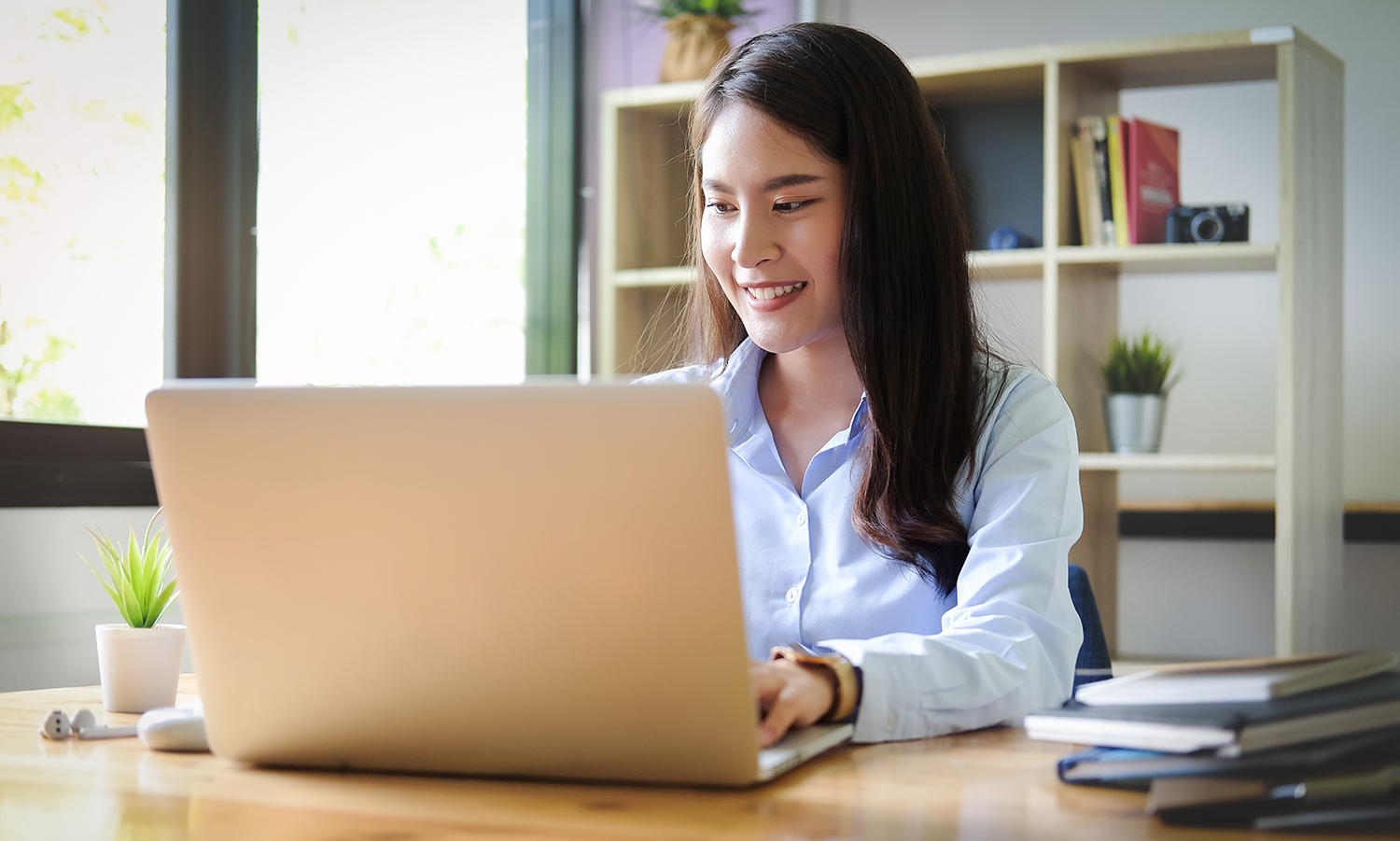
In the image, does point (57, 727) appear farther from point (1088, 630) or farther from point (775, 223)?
point (1088, 630)

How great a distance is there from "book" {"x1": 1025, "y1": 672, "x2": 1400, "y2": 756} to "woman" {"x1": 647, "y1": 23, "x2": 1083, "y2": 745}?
0.43m

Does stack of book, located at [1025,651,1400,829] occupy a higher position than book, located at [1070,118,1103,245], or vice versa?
book, located at [1070,118,1103,245]

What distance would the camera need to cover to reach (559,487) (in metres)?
0.71

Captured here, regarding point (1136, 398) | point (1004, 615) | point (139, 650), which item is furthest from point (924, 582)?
point (1136, 398)

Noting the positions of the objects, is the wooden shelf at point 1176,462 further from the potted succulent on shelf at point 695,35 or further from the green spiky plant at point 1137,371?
the potted succulent on shelf at point 695,35

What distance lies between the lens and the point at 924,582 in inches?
51.4

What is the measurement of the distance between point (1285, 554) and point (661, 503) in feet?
7.07

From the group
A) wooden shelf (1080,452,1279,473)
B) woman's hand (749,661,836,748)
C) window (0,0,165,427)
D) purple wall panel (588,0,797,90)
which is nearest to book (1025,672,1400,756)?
woman's hand (749,661,836,748)

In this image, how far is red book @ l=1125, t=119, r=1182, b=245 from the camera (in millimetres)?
2615

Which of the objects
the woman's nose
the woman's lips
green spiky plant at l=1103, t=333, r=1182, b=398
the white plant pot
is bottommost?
the white plant pot

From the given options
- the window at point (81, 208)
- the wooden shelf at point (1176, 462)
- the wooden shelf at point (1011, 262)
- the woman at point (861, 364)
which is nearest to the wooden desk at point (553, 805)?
the woman at point (861, 364)

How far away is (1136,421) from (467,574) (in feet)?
7.16

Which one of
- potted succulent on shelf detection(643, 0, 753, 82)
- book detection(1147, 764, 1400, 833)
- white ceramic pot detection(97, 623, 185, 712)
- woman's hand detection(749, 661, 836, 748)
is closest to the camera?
book detection(1147, 764, 1400, 833)

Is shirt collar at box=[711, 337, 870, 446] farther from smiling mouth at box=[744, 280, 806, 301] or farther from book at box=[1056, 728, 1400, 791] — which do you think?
book at box=[1056, 728, 1400, 791]
